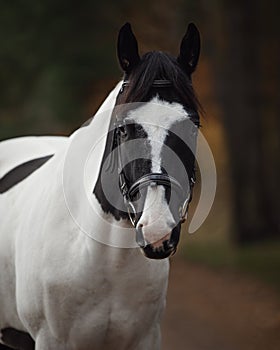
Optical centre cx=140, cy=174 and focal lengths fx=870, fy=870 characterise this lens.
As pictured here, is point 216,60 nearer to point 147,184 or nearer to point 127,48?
point 127,48

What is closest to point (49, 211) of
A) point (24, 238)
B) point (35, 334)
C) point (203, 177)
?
point (24, 238)

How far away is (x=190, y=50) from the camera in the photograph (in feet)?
13.3

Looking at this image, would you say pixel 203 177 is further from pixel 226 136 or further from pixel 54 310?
pixel 226 136

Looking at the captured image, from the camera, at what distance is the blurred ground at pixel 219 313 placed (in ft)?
28.0

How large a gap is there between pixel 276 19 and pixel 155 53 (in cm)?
978

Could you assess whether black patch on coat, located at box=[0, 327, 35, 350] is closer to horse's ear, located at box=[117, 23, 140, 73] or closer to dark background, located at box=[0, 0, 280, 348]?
horse's ear, located at box=[117, 23, 140, 73]

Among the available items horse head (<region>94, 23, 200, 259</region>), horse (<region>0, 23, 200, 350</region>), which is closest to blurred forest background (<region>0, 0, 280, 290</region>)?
horse (<region>0, 23, 200, 350</region>)

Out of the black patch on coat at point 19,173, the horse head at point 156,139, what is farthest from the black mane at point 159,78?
the black patch on coat at point 19,173

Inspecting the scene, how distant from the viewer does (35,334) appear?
4.66 meters

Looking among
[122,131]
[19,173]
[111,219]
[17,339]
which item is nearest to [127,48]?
[122,131]

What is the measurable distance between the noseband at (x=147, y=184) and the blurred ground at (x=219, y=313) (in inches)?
184

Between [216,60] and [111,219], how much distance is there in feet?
31.8

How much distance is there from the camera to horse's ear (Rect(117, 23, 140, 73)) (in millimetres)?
3930

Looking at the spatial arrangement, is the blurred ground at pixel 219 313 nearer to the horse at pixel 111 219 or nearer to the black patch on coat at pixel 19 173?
the black patch on coat at pixel 19 173
